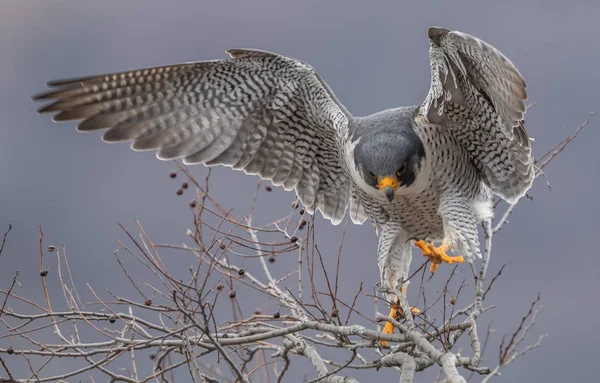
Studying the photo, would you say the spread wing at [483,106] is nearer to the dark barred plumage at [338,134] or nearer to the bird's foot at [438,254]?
the dark barred plumage at [338,134]

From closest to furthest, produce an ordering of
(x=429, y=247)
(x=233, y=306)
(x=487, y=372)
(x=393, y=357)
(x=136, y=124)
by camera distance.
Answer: (x=487, y=372)
(x=393, y=357)
(x=233, y=306)
(x=429, y=247)
(x=136, y=124)

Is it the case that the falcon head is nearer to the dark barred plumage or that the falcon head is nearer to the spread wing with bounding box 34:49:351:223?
the dark barred plumage

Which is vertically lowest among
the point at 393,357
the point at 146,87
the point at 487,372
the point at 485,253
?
the point at 487,372

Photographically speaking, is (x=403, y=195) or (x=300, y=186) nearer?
(x=403, y=195)

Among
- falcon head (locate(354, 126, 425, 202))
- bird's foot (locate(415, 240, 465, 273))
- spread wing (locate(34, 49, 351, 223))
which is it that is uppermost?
spread wing (locate(34, 49, 351, 223))

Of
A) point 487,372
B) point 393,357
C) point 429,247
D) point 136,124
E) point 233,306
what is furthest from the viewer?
point 136,124

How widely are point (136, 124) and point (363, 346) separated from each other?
99.9 inches

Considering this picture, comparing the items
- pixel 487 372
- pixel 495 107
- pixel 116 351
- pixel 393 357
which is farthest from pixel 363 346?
pixel 495 107

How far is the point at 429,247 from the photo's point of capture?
5.39m

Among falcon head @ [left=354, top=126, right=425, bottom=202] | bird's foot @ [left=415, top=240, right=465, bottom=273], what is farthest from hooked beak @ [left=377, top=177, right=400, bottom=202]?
bird's foot @ [left=415, top=240, right=465, bottom=273]

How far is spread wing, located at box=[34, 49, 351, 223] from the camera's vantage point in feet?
18.7

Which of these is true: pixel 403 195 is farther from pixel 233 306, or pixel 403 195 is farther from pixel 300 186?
pixel 233 306

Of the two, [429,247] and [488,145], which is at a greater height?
[488,145]

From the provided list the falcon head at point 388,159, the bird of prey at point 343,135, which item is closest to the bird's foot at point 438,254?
the bird of prey at point 343,135
